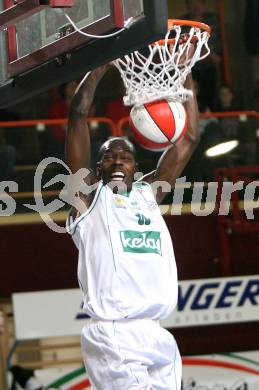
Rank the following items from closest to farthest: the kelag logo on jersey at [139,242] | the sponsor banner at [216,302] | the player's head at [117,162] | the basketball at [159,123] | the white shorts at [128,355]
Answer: the white shorts at [128,355] < the kelag logo on jersey at [139,242] < the player's head at [117,162] < the basketball at [159,123] < the sponsor banner at [216,302]

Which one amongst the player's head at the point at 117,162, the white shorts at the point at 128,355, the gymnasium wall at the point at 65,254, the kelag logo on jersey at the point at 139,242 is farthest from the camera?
the gymnasium wall at the point at 65,254

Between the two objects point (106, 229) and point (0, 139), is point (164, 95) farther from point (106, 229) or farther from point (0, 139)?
point (0, 139)

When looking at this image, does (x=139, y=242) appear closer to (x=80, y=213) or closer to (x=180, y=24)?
(x=80, y=213)

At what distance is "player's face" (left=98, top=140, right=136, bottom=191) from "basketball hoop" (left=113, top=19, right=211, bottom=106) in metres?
0.34

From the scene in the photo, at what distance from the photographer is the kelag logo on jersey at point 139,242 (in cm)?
526

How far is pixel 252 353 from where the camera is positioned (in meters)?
9.45

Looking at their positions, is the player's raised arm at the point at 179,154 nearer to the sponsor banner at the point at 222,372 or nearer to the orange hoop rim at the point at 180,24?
the orange hoop rim at the point at 180,24

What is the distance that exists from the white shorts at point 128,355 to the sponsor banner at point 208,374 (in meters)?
4.03

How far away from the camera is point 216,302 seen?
927cm

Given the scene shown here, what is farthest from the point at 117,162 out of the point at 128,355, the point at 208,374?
the point at 208,374

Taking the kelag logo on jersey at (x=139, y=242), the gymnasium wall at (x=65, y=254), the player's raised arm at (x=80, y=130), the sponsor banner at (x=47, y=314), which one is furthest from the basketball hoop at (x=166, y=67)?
the gymnasium wall at (x=65, y=254)

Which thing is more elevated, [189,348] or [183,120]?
[183,120]

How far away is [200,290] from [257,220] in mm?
891

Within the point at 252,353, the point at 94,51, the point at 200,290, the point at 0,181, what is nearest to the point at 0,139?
the point at 0,181
